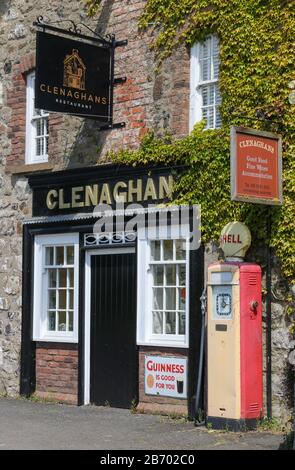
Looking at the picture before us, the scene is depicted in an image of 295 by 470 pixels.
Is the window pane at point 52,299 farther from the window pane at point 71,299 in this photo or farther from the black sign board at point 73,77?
the black sign board at point 73,77

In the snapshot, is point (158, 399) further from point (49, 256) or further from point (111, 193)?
point (49, 256)

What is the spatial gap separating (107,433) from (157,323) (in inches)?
90.2

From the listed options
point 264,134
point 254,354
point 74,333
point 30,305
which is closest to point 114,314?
point 74,333

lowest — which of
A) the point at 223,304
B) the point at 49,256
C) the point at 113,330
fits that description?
the point at 113,330

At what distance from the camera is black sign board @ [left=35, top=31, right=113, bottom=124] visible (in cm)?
1244

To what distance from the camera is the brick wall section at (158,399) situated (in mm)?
12102

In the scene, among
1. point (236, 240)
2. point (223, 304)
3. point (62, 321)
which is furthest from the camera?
point (62, 321)

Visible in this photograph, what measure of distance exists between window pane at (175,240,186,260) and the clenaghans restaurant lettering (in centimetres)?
66

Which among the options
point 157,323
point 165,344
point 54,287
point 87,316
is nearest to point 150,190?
point 157,323

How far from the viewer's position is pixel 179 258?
40.8 feet

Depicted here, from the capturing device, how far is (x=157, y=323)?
12.8 meters

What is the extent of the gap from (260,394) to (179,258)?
7.80 feet

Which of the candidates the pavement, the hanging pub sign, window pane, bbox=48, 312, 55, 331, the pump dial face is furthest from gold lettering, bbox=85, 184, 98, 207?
the hanging pub sign

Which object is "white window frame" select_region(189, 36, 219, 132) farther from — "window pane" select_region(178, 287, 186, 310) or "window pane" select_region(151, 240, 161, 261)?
"window pane" select_region(178, 287, 186, 310)
